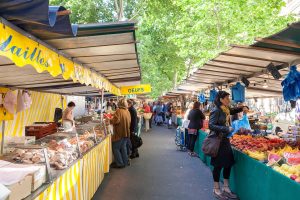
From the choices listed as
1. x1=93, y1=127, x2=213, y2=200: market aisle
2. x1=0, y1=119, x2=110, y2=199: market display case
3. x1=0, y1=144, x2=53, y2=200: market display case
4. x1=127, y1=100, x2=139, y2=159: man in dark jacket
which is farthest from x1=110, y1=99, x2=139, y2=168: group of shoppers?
x1=0, y1=144, x2=53, y2=200: market display case

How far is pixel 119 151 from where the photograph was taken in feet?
29.3

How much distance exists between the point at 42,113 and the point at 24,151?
8.42m

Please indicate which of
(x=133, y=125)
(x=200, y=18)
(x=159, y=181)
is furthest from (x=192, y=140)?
(x=200, y=18)

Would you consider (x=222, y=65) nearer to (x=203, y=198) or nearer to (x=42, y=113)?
(x=203, y=198)

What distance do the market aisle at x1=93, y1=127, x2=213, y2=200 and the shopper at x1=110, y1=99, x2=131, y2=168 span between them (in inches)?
15.5

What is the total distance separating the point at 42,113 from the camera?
1213cm

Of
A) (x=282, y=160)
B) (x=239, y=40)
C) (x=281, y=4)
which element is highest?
(x=281, y=4)

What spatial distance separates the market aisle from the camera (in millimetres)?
6258

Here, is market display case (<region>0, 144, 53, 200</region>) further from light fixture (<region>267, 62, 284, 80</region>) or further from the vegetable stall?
light fixture (<region>267, 62, 284, 80</region>)

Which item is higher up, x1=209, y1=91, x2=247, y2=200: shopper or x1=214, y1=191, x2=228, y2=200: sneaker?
x1=209, y1=91, x2=247, y2=200: shopper

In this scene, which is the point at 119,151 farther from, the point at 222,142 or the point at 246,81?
the point at 246,81

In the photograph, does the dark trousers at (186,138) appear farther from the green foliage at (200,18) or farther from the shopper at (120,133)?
the green foliage at (200,18)

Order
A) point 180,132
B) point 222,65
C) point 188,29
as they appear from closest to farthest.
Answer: point 222,65 < point 180,132 < point 188,29

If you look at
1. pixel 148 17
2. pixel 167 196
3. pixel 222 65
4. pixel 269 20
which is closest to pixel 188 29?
pixel 148 17
